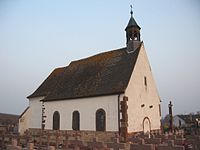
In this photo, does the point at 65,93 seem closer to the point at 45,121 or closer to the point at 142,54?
the point at 45,121

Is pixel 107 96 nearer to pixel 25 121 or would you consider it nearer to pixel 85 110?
pixel 85 110

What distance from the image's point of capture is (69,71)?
2989 cm

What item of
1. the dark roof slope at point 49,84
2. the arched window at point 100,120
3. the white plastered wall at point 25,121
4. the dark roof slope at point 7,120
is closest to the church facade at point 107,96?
the arched window at point 100,120

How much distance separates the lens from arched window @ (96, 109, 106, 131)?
2041 centimetres

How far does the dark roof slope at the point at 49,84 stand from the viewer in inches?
1140

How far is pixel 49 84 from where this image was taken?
30516 mm

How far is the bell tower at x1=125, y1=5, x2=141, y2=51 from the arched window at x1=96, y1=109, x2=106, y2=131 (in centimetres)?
766

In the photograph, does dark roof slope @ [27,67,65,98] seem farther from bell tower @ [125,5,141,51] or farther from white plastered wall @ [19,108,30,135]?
bell tower @ [125,5,141,51]

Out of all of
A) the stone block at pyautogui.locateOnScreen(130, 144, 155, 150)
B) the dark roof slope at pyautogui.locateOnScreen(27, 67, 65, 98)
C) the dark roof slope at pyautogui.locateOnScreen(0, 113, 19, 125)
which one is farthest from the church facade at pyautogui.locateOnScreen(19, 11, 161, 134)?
the dark roof slope at pyautogui.locateOnScreen(0, 113, 19, 125)

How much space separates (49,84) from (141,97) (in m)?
13.8

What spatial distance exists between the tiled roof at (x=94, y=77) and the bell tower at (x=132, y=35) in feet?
2.56

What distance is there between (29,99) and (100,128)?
13.8 m

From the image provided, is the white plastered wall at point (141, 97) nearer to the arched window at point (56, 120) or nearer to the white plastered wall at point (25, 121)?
the arched window at point (56, 120)

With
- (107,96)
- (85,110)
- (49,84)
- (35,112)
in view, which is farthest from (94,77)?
(35,112)
